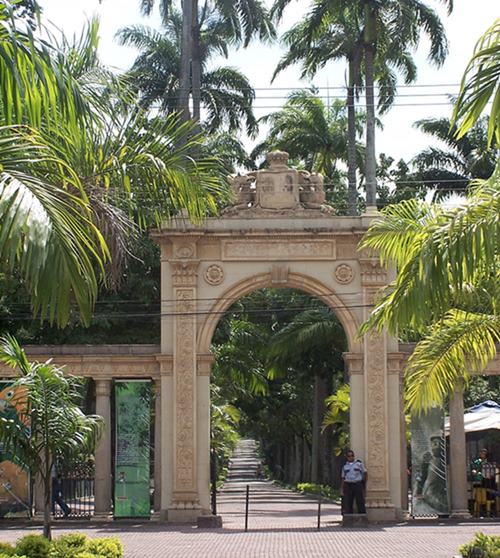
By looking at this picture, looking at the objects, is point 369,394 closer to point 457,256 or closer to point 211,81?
point 457,256

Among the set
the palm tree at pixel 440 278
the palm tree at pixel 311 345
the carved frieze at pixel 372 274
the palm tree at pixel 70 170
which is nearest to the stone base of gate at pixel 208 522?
the carved frieze at pixel 372 274

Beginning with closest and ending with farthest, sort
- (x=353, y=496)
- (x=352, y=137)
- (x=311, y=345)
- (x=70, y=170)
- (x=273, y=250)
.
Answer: (x=70, y=170) → (x=353, y=496) → (x=273, y=250) → (x=352, y=137) → (x=311, y=345)

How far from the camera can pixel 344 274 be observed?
87.4 feet

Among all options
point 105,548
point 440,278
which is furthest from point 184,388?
point 440,278

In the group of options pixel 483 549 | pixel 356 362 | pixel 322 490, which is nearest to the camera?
pixel 483 549

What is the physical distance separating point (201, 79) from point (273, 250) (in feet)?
60.8

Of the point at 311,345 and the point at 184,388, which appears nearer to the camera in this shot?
the point at 184,388

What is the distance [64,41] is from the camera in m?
11.9

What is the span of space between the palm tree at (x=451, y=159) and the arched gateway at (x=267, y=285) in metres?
21.7

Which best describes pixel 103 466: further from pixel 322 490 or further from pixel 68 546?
pixel 322 490

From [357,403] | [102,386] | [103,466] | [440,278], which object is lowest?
[103,466]

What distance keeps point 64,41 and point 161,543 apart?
12.0 m

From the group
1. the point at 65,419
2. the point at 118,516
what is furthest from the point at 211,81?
the point at 65,419

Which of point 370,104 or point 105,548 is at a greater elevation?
point 370,104
